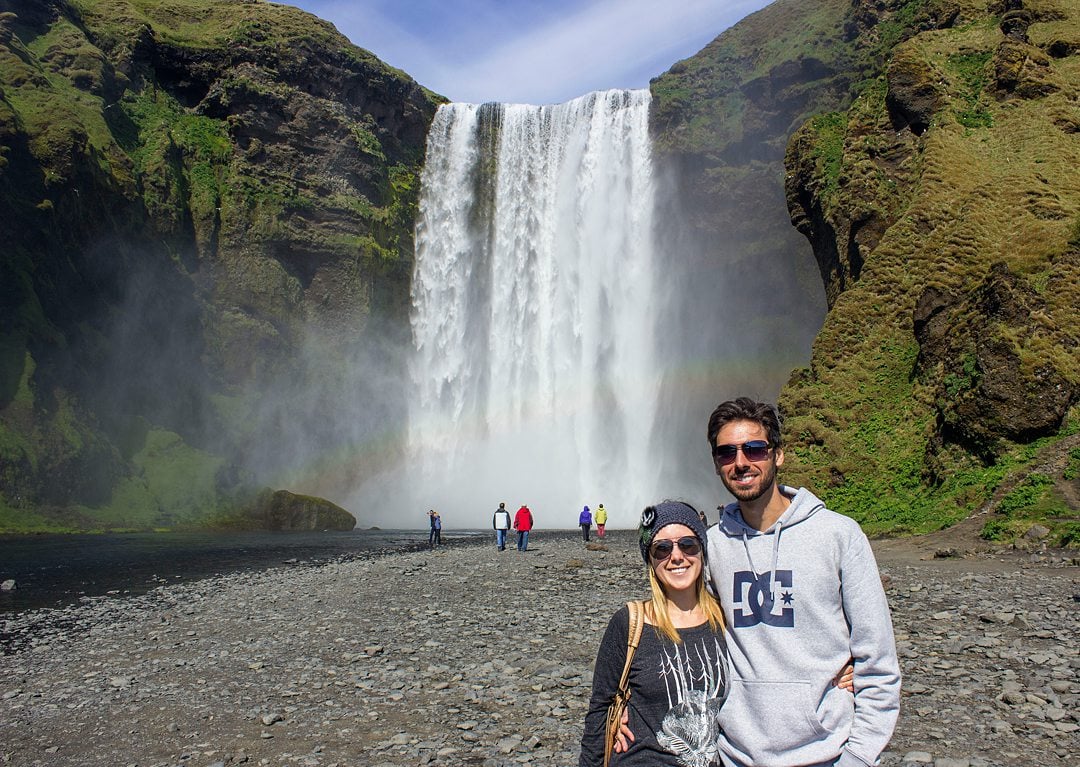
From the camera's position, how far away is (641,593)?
53.1ft

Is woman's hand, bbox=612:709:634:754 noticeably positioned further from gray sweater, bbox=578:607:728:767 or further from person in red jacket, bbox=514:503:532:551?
person in red jacket, bbox=514:503:532:551

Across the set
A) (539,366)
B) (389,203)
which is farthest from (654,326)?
(389,203)

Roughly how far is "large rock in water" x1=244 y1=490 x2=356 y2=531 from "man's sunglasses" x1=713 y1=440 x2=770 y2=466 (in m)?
48.5

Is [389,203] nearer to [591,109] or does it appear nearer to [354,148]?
[354,148]

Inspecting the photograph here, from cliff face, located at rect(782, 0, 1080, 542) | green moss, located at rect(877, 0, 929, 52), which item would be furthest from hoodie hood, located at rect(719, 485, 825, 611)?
green moss, located at rect(877, 0, 929, 52)

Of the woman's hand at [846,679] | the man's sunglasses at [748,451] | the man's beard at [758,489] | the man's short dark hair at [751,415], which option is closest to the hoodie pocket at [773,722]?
the woman's hand at [846,679]

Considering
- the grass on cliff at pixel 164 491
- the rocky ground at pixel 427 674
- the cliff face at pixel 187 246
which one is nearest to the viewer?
the rocky ground at pixel 427 674

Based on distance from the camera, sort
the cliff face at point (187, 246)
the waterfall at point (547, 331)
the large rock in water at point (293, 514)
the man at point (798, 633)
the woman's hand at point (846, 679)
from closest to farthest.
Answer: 1. the man at point (798, 633)
2. the woman's hand at point (846, 679)
3. the large rock in water at point (293, 514)
4. the cliff face at point (187, 246)
5. the waterfall at point (547, 331)

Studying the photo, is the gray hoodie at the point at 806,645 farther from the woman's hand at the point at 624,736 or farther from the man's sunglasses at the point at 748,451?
the woman's hand at the point at 624,736

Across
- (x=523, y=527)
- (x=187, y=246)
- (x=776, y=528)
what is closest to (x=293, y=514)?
(x=523, y=527)

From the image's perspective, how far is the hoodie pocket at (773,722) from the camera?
123 inches

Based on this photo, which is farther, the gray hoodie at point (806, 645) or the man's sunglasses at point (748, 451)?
the man's sunglasses at point (748, 451)

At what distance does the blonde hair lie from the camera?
3.47 meters

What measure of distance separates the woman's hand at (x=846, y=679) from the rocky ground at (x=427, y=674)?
429 cm
